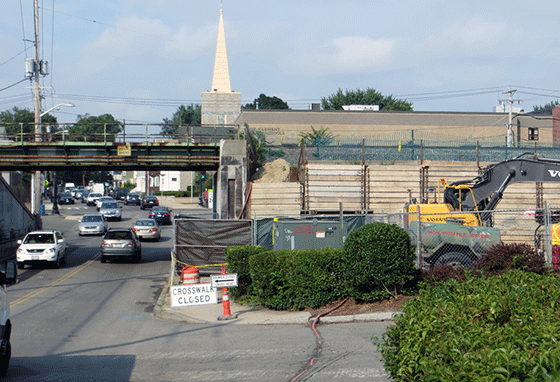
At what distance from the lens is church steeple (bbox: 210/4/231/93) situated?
75250mm

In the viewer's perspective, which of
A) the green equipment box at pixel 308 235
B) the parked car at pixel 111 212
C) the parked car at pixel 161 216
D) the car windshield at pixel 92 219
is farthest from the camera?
the parked car at pixel 111 212

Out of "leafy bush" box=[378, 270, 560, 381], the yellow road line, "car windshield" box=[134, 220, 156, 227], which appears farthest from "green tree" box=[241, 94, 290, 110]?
"leafy bush" box=[378, 270, 560, 381]

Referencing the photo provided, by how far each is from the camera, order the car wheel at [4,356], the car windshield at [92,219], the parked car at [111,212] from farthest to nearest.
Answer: the parked car at [111,212] < the car windshield at [92,219] < the car wheel at [4,356]

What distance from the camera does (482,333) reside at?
4.22 metres

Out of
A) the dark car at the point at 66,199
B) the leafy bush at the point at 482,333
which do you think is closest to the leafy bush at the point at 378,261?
the leafy bush at the point at 482,333

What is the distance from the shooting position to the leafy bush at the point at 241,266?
15766mm

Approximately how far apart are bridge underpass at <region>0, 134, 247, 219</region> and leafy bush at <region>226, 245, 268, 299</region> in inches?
462

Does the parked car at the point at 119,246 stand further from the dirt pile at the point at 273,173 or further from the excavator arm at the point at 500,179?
the excavator arm at the point at 500,179

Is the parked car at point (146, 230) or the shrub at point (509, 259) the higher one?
the shrub at point (509, 259)

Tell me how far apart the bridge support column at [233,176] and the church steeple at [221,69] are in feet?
160

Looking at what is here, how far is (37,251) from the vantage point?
24562 millimetres

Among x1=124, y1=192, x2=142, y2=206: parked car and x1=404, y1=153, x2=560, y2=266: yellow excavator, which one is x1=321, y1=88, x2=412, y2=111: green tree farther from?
x1=404, y1=153, x2=560, y2=266: yellow excavator

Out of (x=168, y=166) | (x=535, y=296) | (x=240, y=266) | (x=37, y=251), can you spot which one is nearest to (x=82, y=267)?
(x=37, y=251)

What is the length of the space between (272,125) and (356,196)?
3304cm
